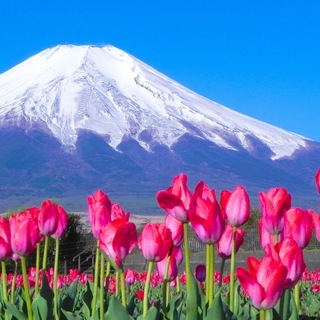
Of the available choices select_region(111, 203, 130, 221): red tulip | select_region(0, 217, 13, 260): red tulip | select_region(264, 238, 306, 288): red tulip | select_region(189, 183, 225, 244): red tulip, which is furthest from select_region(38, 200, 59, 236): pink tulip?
select_region(264, 238, 306, 288): red tulip

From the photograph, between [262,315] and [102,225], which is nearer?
[262,315]

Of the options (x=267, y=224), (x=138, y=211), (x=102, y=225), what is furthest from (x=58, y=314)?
(x=138, y=211)

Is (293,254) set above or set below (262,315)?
above

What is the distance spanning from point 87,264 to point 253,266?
15803mm

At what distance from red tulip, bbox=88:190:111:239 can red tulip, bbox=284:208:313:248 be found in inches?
19.8

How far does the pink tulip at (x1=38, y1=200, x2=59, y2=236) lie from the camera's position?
2.72 metres

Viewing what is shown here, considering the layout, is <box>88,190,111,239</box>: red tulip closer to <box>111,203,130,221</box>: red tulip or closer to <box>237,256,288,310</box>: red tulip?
<box>111,203,130,221</box>: red tulip

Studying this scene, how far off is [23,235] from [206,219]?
58 cm

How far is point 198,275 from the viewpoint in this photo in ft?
9.77

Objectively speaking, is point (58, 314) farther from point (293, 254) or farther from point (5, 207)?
point (5, 207)

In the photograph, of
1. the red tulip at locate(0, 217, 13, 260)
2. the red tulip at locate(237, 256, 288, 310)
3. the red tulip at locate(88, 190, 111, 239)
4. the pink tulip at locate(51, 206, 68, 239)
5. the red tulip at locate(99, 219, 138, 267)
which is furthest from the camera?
the pink tulip at locate(51, 206, 68, 239)

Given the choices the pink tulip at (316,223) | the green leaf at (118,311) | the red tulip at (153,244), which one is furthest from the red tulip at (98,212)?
the pink tulip at (316,223)

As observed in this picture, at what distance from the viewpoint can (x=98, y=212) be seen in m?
2.50

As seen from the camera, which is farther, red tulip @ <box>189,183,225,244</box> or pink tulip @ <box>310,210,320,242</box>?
pink tulip @ <box>310,210,320,242</box>
